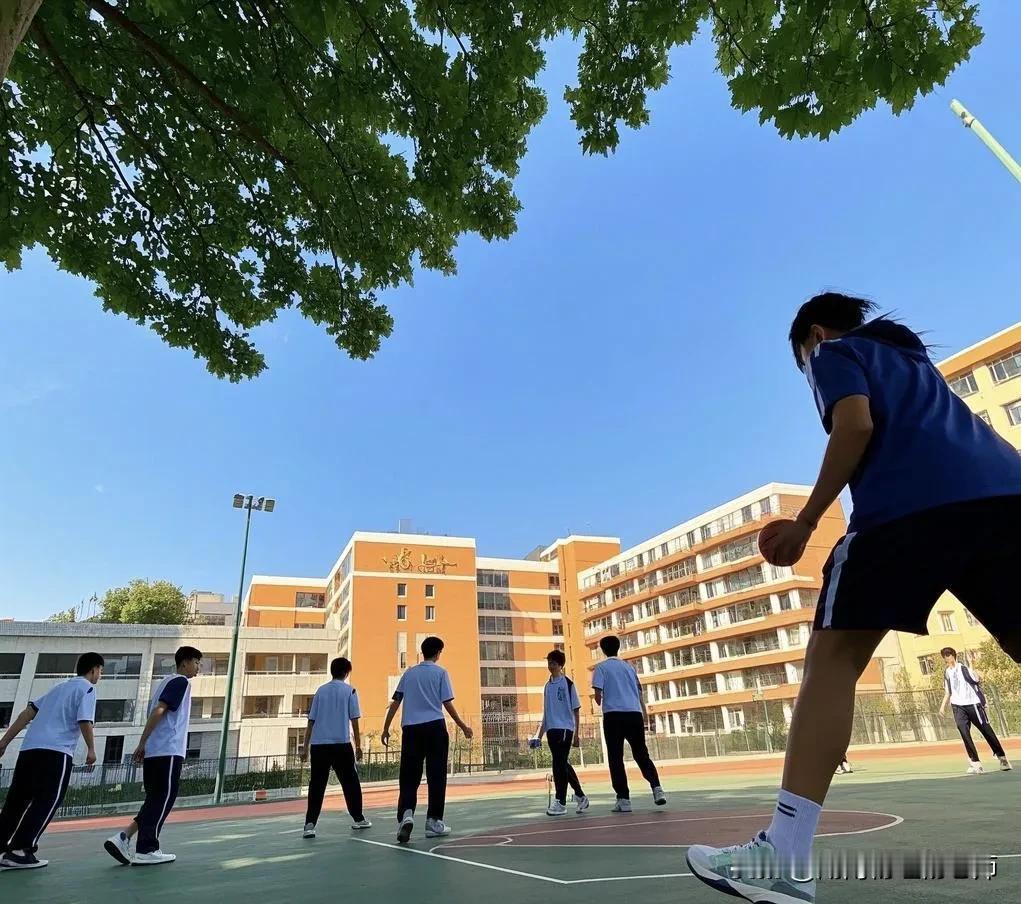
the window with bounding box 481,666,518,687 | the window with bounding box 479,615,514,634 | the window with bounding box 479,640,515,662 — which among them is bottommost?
the window with bounding box 481,666,518,687

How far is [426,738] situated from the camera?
20.3 ft

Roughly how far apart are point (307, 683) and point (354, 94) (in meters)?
51.6

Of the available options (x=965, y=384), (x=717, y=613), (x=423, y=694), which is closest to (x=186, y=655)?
(x=423, y=694)

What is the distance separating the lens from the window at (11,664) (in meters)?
40.6

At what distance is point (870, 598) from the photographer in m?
1.79

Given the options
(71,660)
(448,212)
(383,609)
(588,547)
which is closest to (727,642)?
(588,547)

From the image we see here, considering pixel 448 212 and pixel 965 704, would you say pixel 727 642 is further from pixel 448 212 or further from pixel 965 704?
A: pixel 448 212

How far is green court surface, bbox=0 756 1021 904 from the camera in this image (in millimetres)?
2953

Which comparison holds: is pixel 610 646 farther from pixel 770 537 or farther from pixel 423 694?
pixel 770 537

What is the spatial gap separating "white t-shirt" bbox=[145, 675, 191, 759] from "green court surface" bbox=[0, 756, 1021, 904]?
0.87 metres

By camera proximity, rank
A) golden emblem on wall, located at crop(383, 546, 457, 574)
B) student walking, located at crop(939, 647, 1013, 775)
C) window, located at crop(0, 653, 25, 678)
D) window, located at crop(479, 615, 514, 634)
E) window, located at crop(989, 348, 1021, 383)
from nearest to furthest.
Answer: student walking, located at crop(939, 647, 1013, 775) → window, located at crop(989, 348, 1021, 383) → window, located at crop(0, 653, 25, 678) → golden emblem on wall, located at crop(383, 546, 457, 574) → window, located at crop(479, 615, 514, 634)

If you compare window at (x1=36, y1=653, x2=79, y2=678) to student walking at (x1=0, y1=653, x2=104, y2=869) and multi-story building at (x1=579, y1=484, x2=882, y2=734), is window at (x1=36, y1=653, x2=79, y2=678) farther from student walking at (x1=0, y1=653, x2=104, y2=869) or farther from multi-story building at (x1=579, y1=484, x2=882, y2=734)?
student walking at (x1=0, y1=653, x2=104, y2=869)

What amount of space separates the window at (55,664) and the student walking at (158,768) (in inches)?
1741

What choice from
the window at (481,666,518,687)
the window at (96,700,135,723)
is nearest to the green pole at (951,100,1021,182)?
the window at (96,700,135,723)
